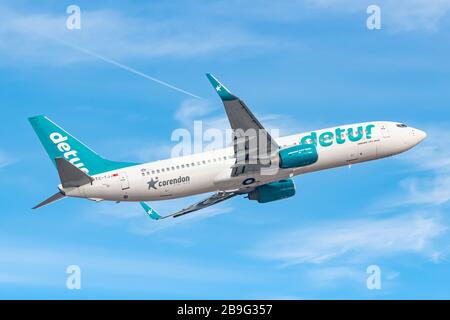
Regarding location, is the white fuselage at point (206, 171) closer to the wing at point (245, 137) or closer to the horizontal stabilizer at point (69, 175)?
the horizontal stabilizer at point (69, 175)

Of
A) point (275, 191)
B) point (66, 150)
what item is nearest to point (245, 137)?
point (275, 191)

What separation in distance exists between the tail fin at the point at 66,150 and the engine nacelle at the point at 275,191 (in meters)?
14.0

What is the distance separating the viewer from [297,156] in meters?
81.5

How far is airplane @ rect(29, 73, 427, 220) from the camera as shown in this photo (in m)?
80.6

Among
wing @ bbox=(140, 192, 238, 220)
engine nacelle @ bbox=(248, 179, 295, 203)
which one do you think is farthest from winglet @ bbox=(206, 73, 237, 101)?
wing @ bbox=(140, 192, 238, 220)

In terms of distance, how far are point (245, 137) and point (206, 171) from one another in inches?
234

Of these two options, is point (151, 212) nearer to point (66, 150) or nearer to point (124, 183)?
point (124, 183)

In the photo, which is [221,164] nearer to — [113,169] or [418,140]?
[113,169]

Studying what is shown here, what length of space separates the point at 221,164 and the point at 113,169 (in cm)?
1042

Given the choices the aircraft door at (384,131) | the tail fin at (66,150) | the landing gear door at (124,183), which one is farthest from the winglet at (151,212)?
the aircraft door at (384,131)

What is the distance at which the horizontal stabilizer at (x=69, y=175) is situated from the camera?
77562 mm

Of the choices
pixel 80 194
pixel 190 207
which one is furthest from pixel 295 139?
pixel 80 194

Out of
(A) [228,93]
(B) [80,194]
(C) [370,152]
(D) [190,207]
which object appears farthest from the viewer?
(D) [190,207]

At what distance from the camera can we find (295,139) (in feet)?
275
